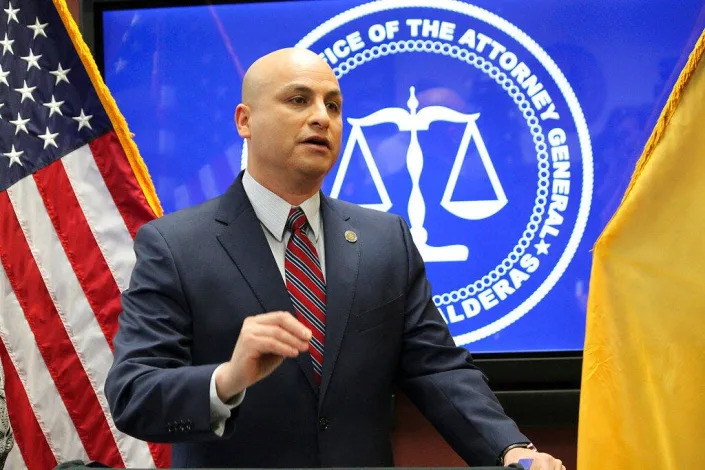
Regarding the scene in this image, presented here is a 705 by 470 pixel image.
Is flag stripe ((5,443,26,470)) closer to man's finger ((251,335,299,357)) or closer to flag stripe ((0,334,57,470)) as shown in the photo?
flag stripe ((0,334,57,470))

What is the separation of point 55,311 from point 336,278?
1.26m

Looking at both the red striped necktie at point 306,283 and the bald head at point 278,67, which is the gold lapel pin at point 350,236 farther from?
the bald head at point 278,67

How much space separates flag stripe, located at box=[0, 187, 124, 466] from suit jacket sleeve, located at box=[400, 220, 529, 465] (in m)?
1.20

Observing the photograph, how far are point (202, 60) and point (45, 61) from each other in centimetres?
52

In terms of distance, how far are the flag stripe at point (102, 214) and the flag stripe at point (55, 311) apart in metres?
0.12

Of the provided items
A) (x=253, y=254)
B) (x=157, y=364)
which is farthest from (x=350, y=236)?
(x=157, y=364)

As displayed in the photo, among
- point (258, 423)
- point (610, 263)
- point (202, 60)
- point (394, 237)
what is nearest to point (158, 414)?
point (258, 423)

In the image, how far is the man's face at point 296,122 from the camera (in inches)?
77.5

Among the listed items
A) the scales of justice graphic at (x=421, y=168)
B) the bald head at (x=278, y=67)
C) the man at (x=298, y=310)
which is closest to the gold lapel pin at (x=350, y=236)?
the man at (x=298, y=310)

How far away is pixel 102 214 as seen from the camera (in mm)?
2859

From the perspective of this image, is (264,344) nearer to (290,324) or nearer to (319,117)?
(290,324)

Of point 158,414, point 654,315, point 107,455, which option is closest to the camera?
point 158,414

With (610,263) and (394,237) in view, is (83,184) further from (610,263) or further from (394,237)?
(610,263)

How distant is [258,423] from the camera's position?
6.12 feet
